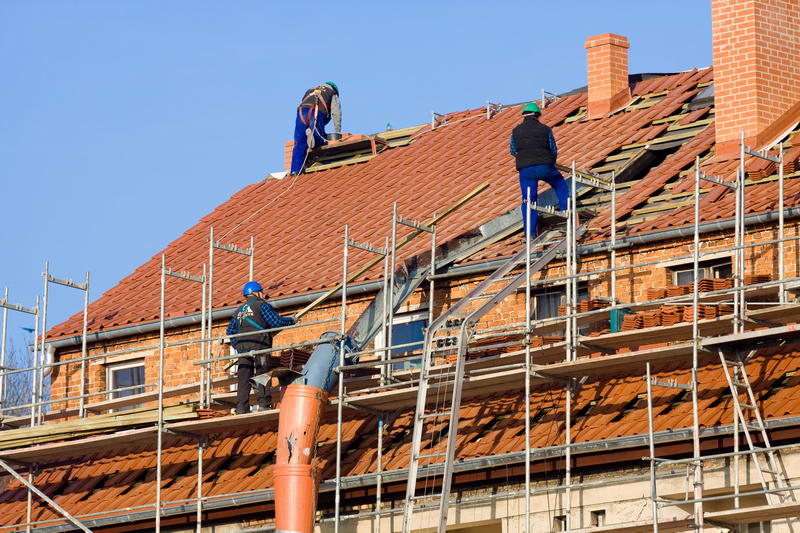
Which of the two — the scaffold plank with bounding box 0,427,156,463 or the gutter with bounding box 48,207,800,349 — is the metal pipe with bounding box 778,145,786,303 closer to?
the gutter with bounding box 48,207,800,349

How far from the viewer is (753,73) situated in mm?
24828

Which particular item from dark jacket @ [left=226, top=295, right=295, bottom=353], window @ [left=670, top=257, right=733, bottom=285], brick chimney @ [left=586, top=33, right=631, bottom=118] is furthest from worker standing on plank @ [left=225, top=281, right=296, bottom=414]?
brick chimney @ [left=586, top=33, right=631, bottom=118]

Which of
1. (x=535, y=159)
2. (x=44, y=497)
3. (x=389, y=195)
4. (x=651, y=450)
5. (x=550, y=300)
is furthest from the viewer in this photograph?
(x=389, y=195)

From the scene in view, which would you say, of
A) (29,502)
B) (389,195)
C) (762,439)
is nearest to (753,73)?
(762,439)

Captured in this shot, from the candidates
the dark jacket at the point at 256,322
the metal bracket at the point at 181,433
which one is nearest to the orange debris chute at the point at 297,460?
the dark jacket at the point at 256,322

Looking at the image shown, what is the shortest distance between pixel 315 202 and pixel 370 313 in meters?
7.88

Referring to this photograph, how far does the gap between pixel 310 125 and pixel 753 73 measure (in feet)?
36.0

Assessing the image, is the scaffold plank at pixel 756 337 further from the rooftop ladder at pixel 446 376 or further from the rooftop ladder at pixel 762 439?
the rooftop ladder at pixel 446 376

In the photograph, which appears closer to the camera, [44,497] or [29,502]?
[44,497]

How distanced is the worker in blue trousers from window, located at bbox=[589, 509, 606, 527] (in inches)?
558

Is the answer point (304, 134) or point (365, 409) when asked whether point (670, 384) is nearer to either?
point (365, 409)

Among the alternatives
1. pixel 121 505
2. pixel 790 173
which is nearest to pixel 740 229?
pixel 790 173

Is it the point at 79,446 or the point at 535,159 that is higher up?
the point at 535,159

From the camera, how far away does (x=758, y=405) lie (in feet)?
65.8
